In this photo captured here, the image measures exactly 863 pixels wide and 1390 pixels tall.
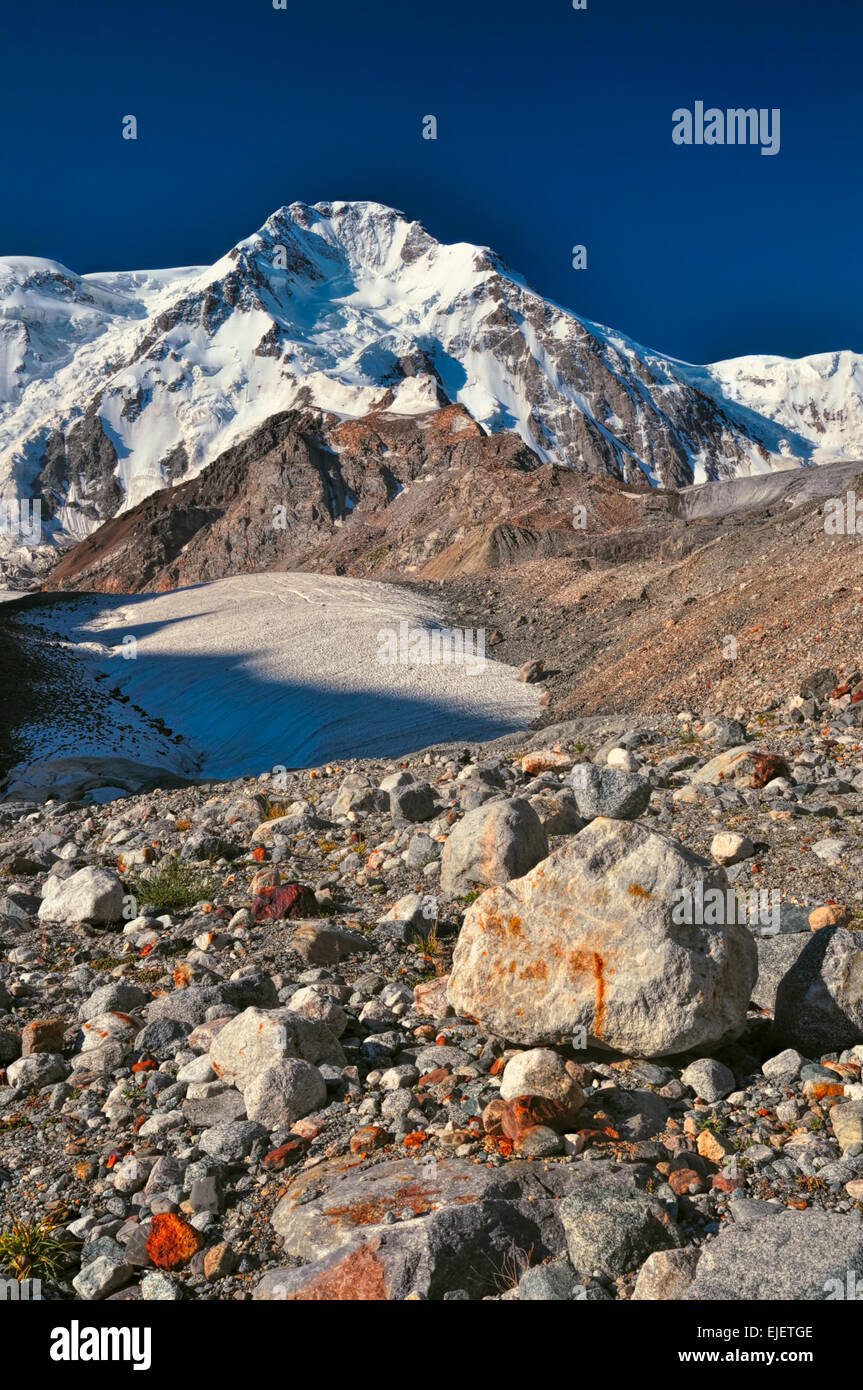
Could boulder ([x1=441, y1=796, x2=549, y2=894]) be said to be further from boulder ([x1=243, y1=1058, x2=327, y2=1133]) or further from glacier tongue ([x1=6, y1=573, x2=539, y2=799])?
glacier tongue ([x1=6, y1=573, x2=539, y2=799])

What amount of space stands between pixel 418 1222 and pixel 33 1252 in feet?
5.56

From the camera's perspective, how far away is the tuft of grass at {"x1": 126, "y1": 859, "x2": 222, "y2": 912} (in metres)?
8.66

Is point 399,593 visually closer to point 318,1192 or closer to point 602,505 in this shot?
point 602,505

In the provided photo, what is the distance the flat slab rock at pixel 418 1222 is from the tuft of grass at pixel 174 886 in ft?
15.4

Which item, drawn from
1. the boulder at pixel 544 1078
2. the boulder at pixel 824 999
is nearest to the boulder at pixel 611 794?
the boulder at pixel 824 999

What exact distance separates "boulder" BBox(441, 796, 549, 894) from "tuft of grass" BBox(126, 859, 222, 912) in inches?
100

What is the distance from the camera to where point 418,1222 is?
3.75 m

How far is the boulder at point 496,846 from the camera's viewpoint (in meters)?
7.44

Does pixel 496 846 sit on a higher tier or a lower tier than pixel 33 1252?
higher

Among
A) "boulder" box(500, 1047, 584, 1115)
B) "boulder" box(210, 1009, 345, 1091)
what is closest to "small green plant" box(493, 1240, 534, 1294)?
"boulder" box(500, 1047, 584, 1115)

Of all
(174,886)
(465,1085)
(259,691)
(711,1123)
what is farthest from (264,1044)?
(259,691)

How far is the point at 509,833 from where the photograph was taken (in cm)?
745

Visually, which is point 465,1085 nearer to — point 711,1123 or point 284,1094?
point 284,1094
